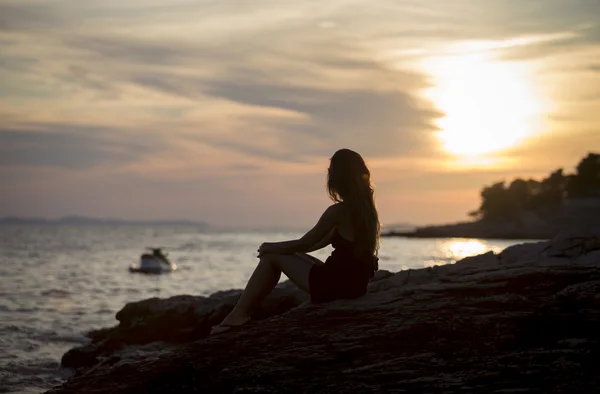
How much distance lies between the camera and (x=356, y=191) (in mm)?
7961

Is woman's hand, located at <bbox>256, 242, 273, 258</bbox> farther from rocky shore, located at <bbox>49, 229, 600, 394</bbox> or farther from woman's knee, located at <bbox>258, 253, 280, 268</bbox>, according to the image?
rocky shore, located at <bbox>49, 229, 600, 394</bbox>

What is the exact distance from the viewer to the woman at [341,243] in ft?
26.1

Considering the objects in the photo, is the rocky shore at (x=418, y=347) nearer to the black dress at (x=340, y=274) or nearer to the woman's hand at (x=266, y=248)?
the black dress at (x=340, y=274)

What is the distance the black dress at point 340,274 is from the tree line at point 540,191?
120062 mm

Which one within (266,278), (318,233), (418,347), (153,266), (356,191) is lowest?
(153,266)

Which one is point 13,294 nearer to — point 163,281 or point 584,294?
point 163,281

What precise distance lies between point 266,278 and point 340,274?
3.19 ft

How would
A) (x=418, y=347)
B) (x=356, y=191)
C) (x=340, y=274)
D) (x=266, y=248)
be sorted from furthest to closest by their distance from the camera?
(x=266, y=248), (x=340, y=274), (x=356, y=191), (x=418, y=347)

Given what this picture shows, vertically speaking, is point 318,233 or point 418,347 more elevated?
point 318,233

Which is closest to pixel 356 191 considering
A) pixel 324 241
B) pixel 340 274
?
pixel 324 241

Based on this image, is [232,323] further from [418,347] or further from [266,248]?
[418,347]

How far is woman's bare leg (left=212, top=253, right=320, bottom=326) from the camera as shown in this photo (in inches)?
325

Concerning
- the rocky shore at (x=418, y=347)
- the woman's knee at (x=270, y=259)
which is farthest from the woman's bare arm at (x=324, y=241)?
the rocky shore at (x=418, y=347)

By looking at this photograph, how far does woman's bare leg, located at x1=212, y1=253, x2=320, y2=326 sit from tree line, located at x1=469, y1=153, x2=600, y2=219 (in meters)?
120
